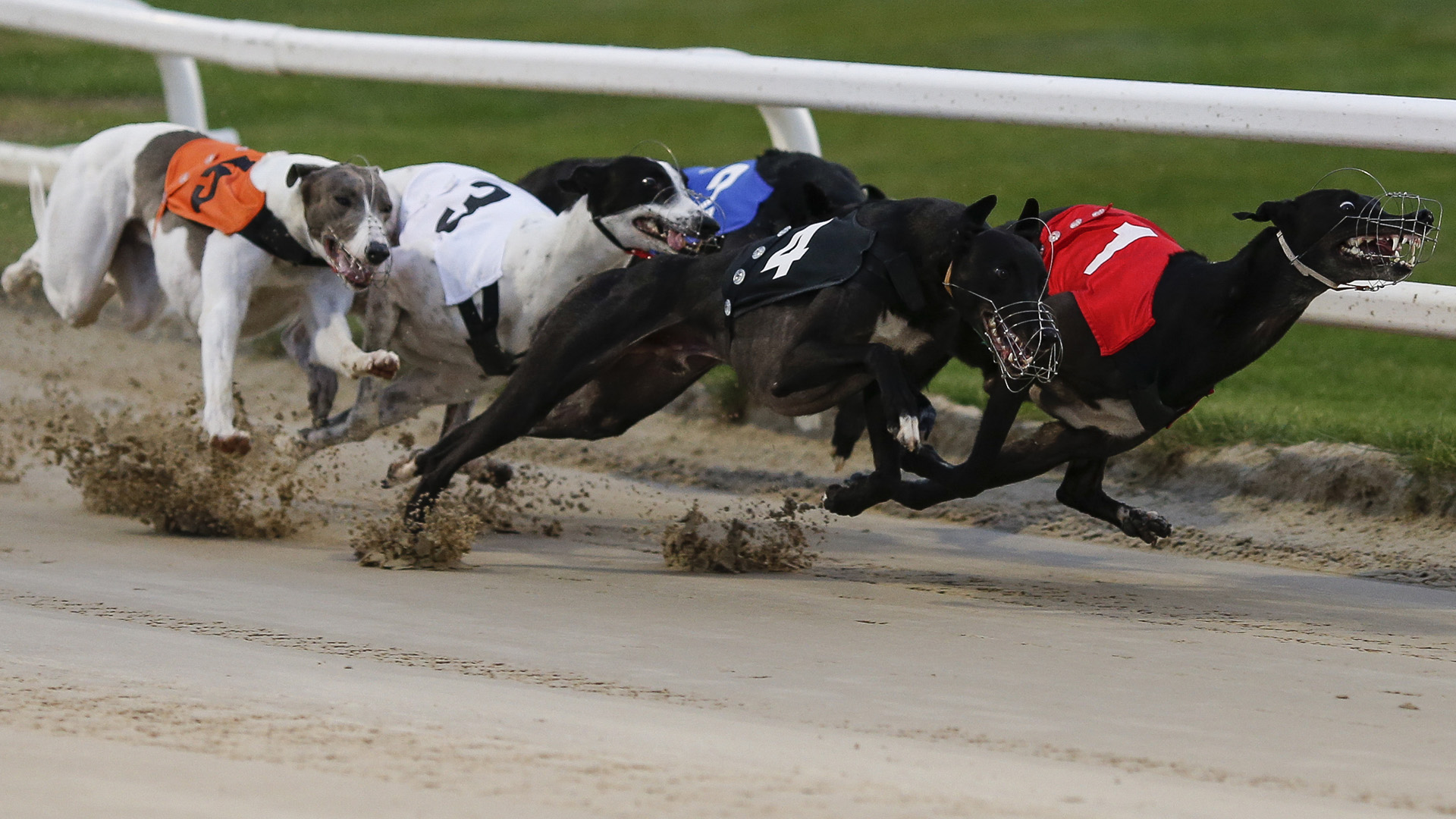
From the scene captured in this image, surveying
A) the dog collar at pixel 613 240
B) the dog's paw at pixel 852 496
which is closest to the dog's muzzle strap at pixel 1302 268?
the dog's paw at pixel 852 496

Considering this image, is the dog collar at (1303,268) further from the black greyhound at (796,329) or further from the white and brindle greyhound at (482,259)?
the white and brindle greyhound at (482,259)

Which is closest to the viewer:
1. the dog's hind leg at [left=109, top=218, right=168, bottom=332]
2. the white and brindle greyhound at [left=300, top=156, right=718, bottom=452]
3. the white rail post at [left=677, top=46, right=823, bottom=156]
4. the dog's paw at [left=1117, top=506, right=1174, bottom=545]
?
the dog's paw at [left=1117, top=506, right=1174, bottom=545]

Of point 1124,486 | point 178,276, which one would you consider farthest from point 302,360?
point 1124,486

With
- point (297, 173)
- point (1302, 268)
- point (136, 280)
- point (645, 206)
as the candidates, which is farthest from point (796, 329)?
point (136, 280)

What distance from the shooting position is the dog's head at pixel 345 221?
493 centimetres

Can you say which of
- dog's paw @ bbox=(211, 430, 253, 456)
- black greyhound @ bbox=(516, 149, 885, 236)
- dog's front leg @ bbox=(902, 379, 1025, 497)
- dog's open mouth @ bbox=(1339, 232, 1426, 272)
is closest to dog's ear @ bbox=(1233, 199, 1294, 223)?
dog's open mouth @ bbox=(1339, 232, 1426, 272)

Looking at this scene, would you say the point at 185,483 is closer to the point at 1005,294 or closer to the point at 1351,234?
the point at 1005,294

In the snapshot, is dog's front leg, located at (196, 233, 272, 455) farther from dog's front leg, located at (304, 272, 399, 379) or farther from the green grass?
the green grass

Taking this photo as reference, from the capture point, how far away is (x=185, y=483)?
5.10 m

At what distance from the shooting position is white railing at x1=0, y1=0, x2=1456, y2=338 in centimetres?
461

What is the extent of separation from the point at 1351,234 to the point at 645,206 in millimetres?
1850

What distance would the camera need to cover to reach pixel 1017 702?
3168mm

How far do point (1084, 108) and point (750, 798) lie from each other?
2991mm

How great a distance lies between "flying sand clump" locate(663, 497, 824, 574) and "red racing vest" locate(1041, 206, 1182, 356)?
3.19ft
